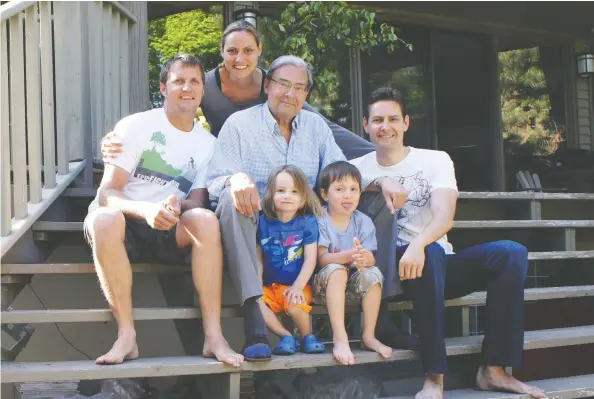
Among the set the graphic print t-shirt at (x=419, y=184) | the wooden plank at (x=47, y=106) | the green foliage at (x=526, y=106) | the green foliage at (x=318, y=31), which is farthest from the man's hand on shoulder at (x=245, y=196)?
the green foliage at (x=526, y=106)

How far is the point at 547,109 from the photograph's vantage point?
7.74 m

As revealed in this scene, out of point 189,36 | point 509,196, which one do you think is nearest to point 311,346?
point 509,196

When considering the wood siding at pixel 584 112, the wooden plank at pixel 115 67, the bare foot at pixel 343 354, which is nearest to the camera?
the bare foot at pixel 343 354

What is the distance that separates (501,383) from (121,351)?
1.46m

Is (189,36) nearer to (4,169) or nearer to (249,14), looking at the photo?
(249,14)

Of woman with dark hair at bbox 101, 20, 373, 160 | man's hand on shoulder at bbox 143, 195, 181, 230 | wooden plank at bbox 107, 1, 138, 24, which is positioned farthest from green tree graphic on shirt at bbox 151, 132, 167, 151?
wooden plank at bbox 107, 1, 138, 24

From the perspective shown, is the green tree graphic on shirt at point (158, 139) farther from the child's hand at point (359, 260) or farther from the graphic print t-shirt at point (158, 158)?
the child's hand at point (359, 260)

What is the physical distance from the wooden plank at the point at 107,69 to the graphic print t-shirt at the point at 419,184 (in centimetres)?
164

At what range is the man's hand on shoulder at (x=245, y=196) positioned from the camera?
2.49m

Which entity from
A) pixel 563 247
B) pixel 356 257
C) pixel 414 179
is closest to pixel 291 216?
pixel 356 257

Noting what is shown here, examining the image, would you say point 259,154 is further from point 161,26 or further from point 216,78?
point 161,26

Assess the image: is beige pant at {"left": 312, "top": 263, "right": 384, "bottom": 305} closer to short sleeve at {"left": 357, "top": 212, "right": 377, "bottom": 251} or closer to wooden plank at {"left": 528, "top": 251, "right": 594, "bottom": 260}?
short sleeve at {"left": 357, "top": 212, "right": 377, "bottom": 251}

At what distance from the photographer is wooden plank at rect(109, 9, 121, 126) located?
13.1 ft

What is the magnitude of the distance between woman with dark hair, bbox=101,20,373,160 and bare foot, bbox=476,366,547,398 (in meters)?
1.25
